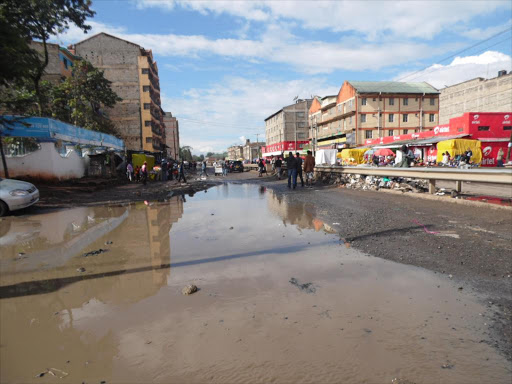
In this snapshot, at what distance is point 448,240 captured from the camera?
208 inches

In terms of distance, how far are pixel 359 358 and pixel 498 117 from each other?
36549 millimetres

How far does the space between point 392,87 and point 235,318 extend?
59.6 metres

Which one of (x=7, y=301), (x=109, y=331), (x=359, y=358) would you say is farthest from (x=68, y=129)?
(x=359, y=358)

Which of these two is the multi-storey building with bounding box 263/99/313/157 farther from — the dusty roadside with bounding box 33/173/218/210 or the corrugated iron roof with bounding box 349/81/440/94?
the dusty roadside with bounding box 33/173/218/210

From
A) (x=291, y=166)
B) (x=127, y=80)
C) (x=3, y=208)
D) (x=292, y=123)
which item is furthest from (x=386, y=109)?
(x=3, y=208)

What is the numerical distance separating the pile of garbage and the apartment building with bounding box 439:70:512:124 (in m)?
42.8

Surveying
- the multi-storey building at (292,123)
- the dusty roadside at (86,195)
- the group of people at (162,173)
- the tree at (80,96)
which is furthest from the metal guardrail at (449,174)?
the multi-storey building at (292,123)

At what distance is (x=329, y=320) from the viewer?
2938 millimetres

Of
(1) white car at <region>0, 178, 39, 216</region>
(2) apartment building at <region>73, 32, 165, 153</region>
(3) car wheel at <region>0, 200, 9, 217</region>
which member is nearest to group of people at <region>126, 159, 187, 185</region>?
(1) white car at <region>0, 178, 39, 216</region>

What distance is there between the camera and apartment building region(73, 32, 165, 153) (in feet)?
165

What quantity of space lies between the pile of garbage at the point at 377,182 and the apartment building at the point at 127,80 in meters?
41.0

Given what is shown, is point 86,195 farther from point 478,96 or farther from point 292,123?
point 292,123

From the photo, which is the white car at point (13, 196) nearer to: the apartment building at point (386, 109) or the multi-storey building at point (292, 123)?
the apartment building at point (386, 109)

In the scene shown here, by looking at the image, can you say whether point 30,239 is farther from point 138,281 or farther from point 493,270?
point 493,270
